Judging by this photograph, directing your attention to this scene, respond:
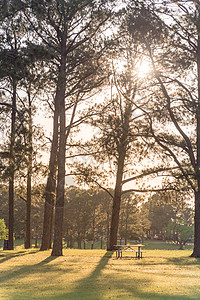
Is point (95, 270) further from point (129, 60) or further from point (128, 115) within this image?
point (129, 60)

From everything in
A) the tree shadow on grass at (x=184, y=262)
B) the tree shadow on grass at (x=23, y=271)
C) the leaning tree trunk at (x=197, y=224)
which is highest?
the leaning tree trunk at (x=197, y=224)

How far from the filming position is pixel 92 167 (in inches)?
929

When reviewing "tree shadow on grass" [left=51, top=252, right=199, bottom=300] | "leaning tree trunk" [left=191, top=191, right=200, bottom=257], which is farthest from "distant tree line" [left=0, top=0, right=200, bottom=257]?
"tree shadow on grass" [left=51, top=252, right=199, bottom=300]

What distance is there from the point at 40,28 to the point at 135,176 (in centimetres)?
980

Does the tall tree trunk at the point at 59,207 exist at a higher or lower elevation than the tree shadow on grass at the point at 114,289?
higher

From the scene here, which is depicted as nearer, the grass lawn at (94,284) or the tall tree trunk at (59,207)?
the grass lawn at (94,284)

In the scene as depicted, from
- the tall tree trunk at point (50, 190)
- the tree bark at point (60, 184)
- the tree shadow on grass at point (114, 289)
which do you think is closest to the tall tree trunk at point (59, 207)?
the tree bark at point (60, 184)

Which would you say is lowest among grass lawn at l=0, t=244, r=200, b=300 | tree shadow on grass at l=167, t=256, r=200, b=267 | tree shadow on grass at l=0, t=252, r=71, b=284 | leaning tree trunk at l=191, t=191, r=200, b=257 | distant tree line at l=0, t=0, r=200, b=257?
tree shadow on grass at l=167, t=256, r=200, b=267

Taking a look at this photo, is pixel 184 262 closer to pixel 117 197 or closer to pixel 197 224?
pixel 197 224

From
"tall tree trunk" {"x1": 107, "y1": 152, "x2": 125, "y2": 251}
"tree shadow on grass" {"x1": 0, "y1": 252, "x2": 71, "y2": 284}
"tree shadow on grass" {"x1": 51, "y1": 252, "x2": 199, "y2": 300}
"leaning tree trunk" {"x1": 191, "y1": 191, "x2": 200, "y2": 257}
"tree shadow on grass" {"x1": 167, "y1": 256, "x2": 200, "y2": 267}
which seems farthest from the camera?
"tall tree trunk" {"x1": 107, "y1": 152, "x2": 125, "y2": 251}

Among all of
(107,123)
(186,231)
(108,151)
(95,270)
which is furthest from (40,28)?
(186,231)

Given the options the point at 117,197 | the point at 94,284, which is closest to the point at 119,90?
the point at 117,197

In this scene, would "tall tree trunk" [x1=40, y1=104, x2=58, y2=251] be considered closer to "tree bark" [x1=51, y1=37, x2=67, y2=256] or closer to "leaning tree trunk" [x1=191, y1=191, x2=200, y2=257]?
"tree bark" [x1=51, y1=37, x2=67, y2=256]

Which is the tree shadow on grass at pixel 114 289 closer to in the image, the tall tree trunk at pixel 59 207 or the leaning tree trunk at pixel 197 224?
the tall tree trunk at pixel 59 207
